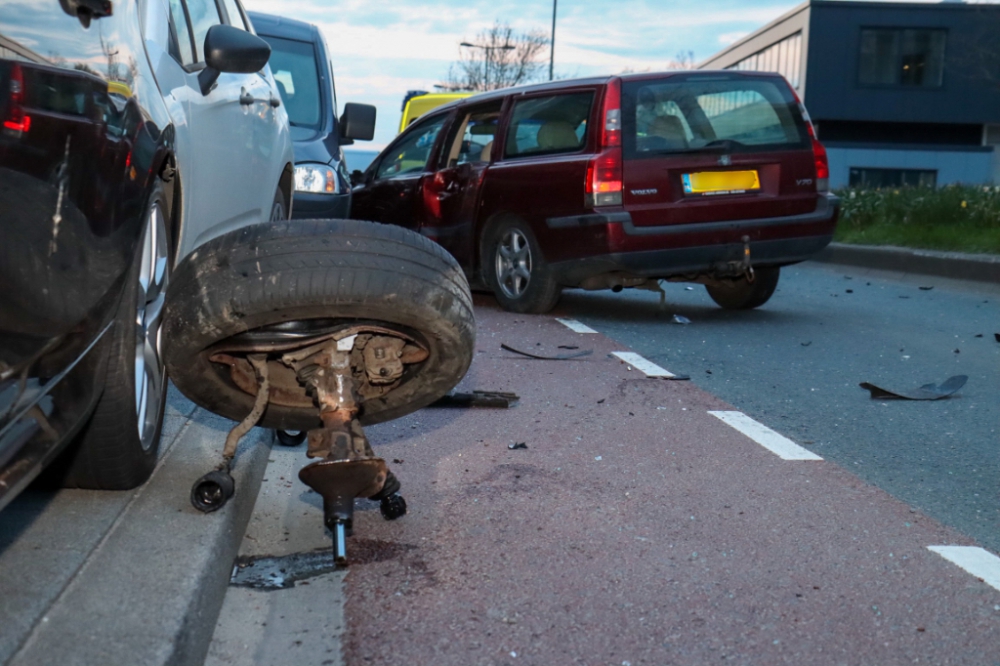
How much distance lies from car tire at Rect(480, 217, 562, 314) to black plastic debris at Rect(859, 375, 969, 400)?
10.4 feet

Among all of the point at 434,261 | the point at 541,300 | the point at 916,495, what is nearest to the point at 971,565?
the point at 916,495

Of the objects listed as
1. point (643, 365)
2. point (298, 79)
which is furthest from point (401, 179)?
point (643, 365)

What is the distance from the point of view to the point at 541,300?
356 inches

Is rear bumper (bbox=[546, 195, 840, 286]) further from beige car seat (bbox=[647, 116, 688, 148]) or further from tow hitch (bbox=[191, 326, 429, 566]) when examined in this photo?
tow hitch (bbox=[191, 326, 429, 566])

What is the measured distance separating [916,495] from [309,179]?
244 inches

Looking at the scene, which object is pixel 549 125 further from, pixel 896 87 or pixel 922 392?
pixel 896 87

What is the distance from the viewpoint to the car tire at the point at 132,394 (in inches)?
126

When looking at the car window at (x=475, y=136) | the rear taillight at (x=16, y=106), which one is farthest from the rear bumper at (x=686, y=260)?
the rear taillight at (x=16, y=106)

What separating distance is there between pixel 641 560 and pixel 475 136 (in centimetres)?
711

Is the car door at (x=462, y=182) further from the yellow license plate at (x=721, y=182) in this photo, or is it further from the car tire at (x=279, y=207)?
the car tire at (x=279, y=207)

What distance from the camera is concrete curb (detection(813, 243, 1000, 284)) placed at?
1210 cm

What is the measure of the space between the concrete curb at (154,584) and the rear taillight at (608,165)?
4.90 m

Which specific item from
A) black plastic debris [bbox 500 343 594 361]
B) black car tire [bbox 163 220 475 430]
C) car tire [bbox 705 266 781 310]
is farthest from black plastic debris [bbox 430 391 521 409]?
car tire [bbox 705 266 781 310]

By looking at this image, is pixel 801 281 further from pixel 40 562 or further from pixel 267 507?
pixel 40 562
